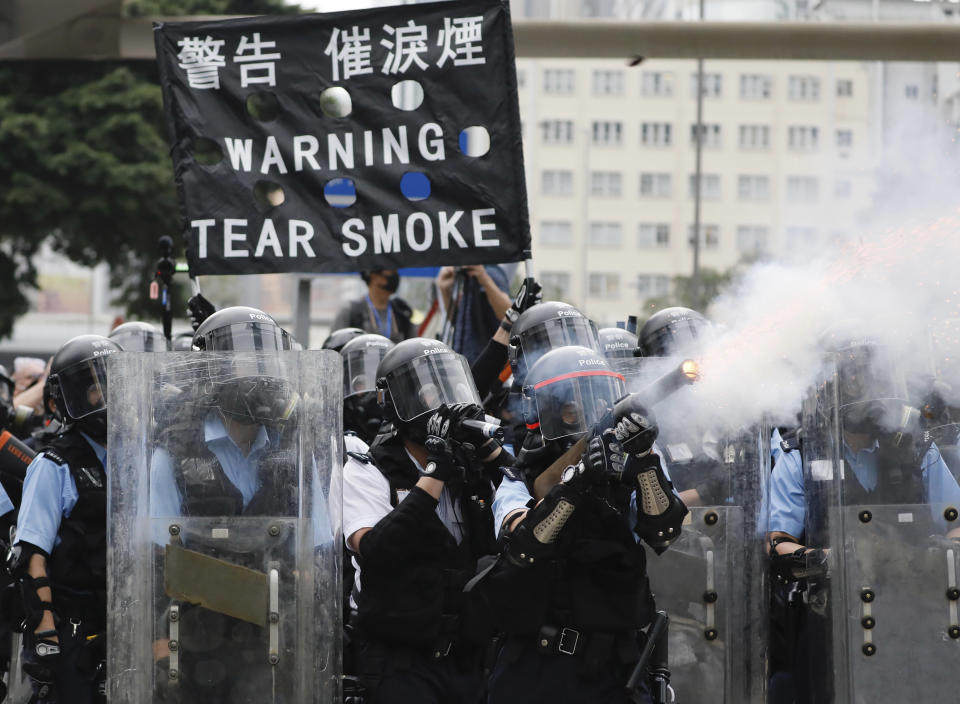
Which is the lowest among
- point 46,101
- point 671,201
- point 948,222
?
point 948,222

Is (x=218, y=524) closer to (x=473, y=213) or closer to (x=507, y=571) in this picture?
(x=507, y=571)

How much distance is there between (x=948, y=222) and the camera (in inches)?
234

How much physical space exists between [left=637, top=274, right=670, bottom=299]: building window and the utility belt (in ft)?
228

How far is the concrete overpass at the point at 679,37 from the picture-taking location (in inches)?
353

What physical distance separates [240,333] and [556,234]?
68.8 meters

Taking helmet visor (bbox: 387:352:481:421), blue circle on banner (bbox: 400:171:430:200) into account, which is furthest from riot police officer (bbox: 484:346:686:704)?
blue circle on banner (bbox: 400:171:430:200)

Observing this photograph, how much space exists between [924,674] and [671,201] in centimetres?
6943

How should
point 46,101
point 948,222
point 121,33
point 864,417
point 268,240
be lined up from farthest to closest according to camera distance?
1. point 46,101
2. point 121,33
3. point 268,240
4. point 948,222
5. point 864,417

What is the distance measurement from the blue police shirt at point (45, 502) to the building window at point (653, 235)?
227 ft

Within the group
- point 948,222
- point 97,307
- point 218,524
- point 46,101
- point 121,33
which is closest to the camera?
point 218,524

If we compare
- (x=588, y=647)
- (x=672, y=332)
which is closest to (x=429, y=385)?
(x=588, y=647)

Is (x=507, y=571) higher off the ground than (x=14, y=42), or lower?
lower

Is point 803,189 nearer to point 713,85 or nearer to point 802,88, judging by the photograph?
point 802,88

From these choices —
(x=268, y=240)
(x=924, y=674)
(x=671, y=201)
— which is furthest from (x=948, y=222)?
(x=671, y=201)
